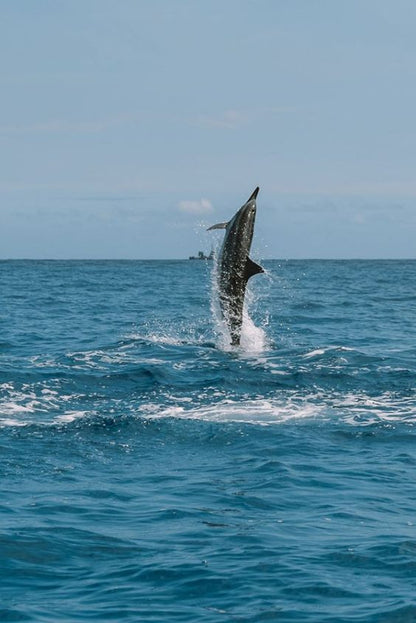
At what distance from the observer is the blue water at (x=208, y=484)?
984 cm

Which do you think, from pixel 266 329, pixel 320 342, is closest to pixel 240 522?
pixel 320 342

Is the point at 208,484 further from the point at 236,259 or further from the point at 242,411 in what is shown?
the point at 236,259

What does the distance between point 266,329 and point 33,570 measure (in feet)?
86.0

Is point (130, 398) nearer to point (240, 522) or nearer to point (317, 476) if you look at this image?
point (317, 476)

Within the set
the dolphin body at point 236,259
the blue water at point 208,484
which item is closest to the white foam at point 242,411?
the blue water at point 208,484

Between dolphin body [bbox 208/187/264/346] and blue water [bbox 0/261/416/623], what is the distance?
1793 mm

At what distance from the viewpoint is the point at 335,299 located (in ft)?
191

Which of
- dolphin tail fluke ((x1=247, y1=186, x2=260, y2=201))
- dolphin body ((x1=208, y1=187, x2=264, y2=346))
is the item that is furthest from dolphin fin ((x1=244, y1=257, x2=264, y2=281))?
dolphin tail fluke ((x1=247, y1=186, x2=260, y2=201))

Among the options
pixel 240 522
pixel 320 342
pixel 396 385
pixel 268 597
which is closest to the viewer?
pixel 268 597

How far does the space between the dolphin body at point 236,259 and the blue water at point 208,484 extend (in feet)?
5.88

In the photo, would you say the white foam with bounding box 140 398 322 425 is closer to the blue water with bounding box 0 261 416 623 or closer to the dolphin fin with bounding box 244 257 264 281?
the blue water with bounding box 0 261 416 623

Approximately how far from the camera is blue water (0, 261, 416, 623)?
984 centimetres

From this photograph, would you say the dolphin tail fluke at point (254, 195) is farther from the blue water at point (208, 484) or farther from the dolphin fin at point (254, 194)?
the blue water at point (208, 484)

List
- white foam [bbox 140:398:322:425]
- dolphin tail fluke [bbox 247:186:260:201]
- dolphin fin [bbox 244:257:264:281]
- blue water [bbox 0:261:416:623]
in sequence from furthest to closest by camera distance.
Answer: dolphin fin [bbox 244:257:264:281] → dolphin tail fluke [bbox 247:186:260:201] → white foam [bbox 140:398:322:425] → blue water [bbox 0:261:416:623]
